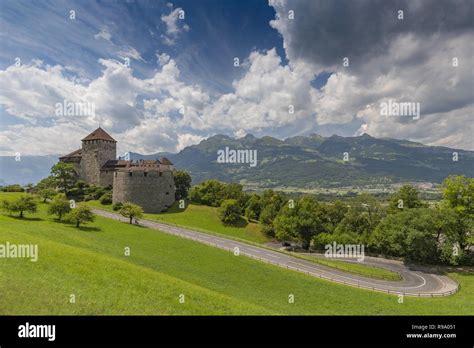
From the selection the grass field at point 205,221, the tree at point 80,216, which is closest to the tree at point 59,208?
the tree at point 80,216

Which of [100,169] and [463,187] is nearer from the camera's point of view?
[463,187]

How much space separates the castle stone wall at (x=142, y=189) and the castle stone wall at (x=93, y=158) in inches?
674

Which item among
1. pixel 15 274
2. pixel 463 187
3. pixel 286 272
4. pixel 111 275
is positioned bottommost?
pixel 286 272

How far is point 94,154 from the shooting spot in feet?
300

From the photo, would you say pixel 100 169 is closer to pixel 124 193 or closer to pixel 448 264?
pixel 124 193

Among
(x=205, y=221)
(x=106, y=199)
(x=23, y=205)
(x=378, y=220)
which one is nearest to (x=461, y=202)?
(x=378, y=220)

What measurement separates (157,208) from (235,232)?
87.2 feet

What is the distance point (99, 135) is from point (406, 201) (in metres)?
98.3

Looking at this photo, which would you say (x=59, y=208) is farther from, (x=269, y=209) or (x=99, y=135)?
(x=99, y=135)

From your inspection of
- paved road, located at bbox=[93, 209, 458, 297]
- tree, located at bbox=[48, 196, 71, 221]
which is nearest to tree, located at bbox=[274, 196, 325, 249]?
paved road, located at bbox=[93, 209, 458, 297]

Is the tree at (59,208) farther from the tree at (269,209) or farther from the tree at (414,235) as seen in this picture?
the tree at (414,235)

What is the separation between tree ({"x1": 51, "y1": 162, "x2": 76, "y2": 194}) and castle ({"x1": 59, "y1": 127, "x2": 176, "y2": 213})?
8.99 meters

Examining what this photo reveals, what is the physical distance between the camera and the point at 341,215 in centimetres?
7200
